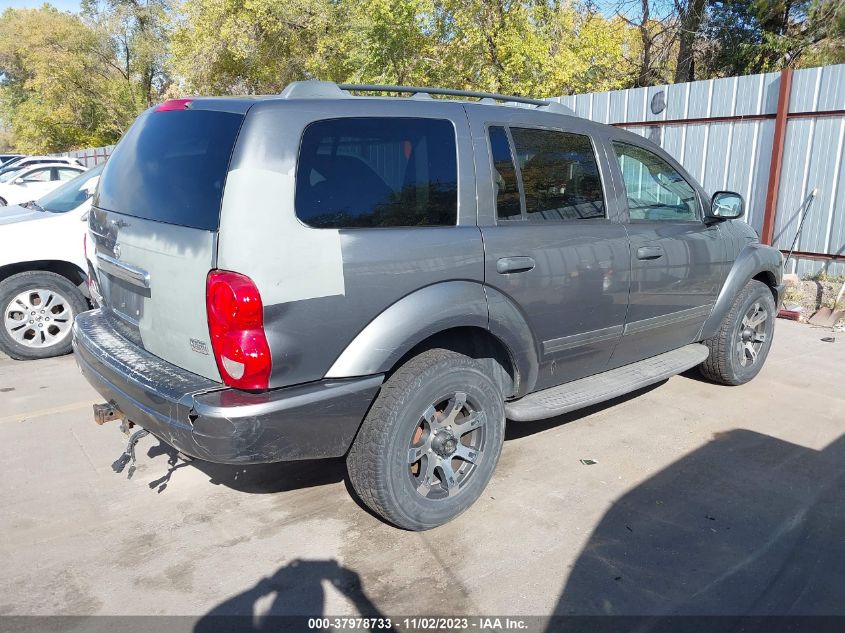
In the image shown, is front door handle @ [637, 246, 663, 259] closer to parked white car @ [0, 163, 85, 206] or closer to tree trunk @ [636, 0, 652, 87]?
parked white car @ [0, 163, 85, 206]

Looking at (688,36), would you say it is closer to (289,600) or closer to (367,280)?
(367,280)

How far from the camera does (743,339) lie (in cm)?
528

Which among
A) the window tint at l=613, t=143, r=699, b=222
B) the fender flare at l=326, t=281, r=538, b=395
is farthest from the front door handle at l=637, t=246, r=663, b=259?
the fender flare at l=326, t=281, r=538, b=395

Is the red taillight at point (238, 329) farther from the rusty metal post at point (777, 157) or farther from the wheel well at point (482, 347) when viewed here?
the rusty metal post at point (777, 157)

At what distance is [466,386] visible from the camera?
3283mm

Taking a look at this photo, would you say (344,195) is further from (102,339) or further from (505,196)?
(102,339)

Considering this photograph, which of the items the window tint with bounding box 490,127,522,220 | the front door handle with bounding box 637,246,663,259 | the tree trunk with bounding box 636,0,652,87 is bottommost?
the front door handle with bounding box 637,246,663,259

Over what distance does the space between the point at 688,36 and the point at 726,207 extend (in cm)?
1445

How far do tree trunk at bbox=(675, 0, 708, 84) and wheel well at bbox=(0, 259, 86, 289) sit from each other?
1540 centimetres

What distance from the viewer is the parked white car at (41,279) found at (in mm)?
5801

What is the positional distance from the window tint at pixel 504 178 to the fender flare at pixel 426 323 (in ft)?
1.47

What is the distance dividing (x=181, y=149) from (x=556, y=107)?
223 cm

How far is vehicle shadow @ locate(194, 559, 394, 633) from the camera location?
264cm

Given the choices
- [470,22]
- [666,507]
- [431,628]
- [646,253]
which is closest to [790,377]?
[646,253]
